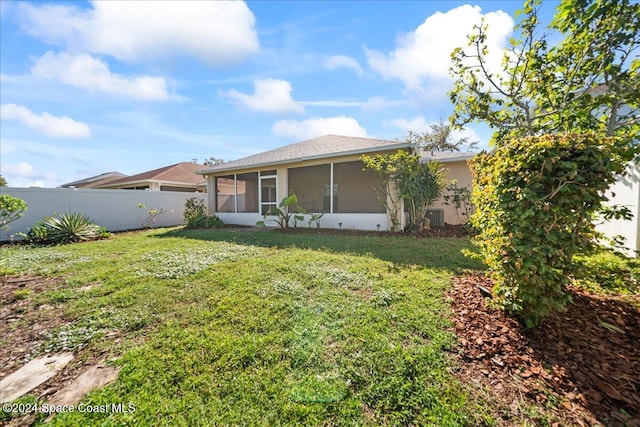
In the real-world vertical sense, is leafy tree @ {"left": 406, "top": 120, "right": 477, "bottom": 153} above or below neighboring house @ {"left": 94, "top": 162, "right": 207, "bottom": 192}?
above

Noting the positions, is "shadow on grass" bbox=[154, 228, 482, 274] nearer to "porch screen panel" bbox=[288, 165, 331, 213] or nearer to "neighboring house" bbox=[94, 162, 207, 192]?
"porch screen panel" bbox=[288, 165, 331, 213]

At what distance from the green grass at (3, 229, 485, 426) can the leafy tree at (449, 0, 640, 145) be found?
2.84m

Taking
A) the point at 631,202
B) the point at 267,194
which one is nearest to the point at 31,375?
the point at 631,202

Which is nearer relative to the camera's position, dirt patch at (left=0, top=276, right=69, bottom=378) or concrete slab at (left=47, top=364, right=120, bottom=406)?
concrete slab at (left=47, top=364, right=120, bottom=406)

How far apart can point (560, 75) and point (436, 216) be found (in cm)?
670

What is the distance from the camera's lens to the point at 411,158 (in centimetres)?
831

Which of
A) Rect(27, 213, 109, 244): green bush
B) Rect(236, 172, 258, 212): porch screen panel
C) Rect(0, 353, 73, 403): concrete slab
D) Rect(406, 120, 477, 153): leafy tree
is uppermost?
Rect(406, 120, 477, 153): leafy tree

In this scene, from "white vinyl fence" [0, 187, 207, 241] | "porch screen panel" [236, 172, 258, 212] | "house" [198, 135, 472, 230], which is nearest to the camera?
"white vinyl fence" [0, 187, 207, 241]

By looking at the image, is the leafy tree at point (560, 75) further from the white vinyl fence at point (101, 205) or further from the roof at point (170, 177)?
the roof at point (170, 177)

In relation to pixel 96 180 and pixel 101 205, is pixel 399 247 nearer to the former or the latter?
pixel 101 205

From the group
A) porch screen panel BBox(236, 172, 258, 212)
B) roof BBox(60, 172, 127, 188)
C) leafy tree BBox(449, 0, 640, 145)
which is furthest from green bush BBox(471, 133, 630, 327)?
roof BBox(60, 172, 127, 188)

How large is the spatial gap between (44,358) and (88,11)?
301 inches

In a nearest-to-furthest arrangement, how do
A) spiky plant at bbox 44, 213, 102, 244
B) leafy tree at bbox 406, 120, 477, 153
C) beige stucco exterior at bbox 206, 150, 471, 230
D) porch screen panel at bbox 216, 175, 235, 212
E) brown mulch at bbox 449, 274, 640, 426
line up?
brown mulch at bbox 449, 274, 640, 426 → spiky plant at bbox 44, 213, 102, 244 → beige stucco exterior at bbox 206, 150, 471, 230 → porch screen panel at bbox 216, 175, 235, 212 → leafy tree at bbox 406, 120, 477, 153

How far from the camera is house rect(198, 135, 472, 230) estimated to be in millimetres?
9894
